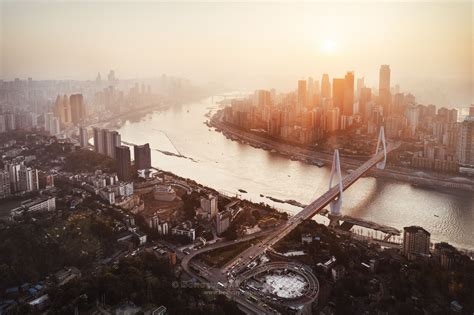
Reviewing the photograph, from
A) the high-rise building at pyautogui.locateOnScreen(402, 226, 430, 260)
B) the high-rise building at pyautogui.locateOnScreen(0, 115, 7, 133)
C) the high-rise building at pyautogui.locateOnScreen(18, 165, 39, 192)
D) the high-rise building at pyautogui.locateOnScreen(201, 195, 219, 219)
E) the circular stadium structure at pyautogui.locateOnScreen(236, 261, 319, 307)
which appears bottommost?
the circular stadium structure at pyautogui.locateOnScreen(236, 261, 319, 307)

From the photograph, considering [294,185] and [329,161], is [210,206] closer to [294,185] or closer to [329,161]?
[294,185]

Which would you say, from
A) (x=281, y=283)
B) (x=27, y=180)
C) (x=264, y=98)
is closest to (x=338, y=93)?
(x=264, y=98)

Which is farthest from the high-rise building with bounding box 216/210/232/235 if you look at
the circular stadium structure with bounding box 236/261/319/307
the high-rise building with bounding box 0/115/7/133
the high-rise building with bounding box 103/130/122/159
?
the high-rise building with bounding box 0/115/7/133

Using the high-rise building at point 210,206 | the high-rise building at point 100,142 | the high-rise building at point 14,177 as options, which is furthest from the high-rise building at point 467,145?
the high-rise building at point 14,177

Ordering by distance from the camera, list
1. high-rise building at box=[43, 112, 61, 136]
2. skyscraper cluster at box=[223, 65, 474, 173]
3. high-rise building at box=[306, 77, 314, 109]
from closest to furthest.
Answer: skyscraper cluster at box=[223, 65, 474, 173] < high-rise building at box=[43, 112, 61, 136] < high-rise building at box=[306, 77, 314, 109]

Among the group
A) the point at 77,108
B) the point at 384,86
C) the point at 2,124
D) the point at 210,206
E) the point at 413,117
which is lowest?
the point at 210,206

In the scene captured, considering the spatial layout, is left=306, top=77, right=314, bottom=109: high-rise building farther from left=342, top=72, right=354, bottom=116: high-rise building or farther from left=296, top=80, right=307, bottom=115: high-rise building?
left=342, top=72, right=354, bottom=116: high-rise building

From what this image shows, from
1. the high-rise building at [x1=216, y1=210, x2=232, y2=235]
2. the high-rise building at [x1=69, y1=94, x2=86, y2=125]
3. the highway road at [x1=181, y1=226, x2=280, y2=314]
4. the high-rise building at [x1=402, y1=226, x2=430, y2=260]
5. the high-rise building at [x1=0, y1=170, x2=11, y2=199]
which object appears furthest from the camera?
the high-rise building at [x1=69, y1=94, x2=86, y2=125]
